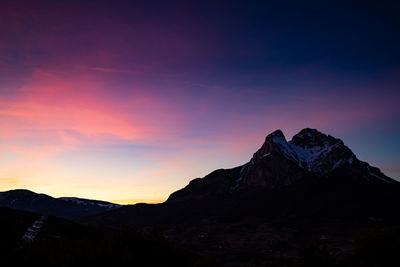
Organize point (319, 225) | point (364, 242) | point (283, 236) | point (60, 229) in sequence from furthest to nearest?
point (319, 225), point (283, 236), point (60, 229), point (364, 242)

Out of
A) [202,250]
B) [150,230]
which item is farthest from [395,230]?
[202,250]

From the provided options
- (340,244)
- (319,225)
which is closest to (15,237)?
(340,244)

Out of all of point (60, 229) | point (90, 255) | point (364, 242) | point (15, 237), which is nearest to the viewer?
point (90, 255)

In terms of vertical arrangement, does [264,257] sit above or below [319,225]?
below

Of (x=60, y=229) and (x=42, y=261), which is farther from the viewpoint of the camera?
(x=60, y=229)

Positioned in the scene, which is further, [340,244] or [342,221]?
[342,221]

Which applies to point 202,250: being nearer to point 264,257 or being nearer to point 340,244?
point 264,257

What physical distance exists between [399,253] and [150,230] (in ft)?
80.7

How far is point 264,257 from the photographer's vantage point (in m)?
115

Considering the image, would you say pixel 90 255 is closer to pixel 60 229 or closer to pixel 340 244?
pixel 60 229

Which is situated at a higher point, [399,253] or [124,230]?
[124,230]

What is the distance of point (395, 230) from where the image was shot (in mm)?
32375

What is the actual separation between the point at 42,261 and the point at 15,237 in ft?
87.3

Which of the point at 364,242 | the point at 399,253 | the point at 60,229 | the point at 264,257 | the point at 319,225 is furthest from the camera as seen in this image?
the point at 319,225
